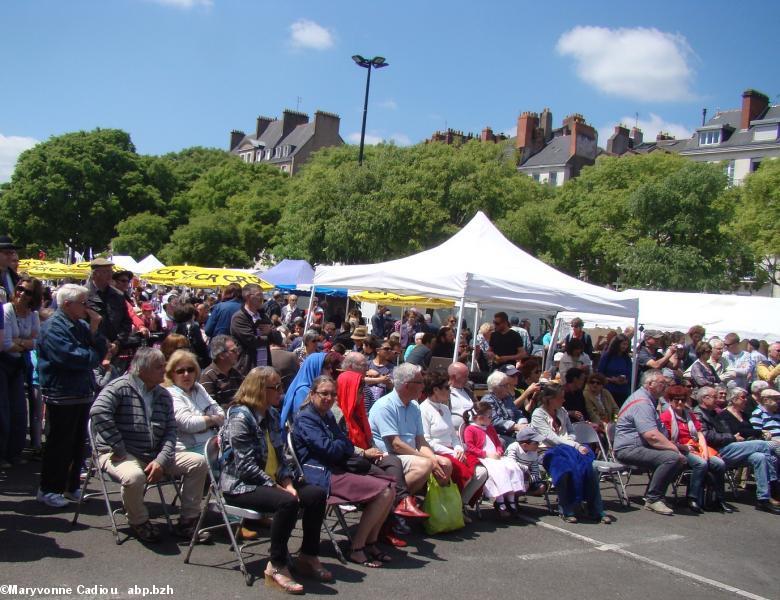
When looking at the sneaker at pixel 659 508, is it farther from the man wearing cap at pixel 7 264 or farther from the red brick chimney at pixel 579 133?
the red brick chimney at pixel 579 133

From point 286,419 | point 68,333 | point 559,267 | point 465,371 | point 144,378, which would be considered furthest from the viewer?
point 559,267

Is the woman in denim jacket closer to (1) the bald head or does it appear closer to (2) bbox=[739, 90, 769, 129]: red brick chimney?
(1) the bald head

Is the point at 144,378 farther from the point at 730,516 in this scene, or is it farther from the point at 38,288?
the point at 730,516

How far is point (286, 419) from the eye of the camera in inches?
255

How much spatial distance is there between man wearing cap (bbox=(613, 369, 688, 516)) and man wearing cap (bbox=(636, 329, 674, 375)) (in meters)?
3.51

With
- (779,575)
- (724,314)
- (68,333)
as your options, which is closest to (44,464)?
(68,333)

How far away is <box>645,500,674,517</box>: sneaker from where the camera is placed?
7.24 m

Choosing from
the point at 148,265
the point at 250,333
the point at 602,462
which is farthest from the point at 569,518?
the point at 148,265

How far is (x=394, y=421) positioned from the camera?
20.0 ft

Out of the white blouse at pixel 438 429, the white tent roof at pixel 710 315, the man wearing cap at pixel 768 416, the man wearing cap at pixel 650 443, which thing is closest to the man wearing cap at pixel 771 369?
the man wearing cap at pixel 768 416

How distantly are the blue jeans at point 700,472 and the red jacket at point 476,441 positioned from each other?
7.76 ft

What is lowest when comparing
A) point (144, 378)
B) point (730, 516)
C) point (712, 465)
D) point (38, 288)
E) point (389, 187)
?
point (730, 516)

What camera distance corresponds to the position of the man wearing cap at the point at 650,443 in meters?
7.33

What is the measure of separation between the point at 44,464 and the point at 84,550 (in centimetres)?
113
